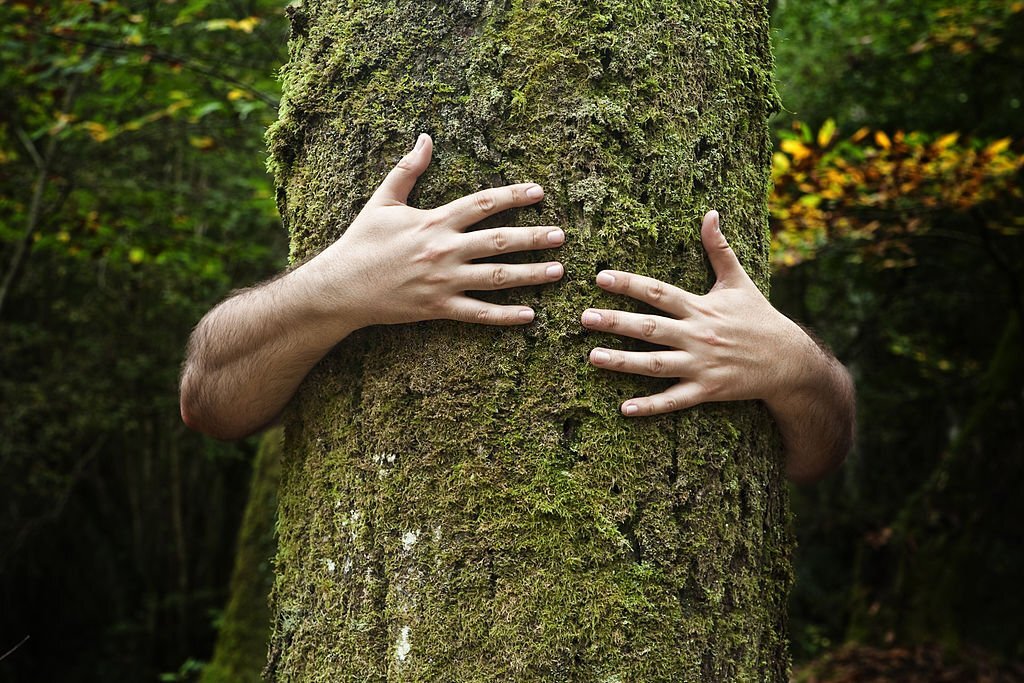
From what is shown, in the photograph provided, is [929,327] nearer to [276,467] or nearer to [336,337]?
[276,467]

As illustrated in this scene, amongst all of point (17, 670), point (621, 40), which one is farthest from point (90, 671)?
point (621, 40)

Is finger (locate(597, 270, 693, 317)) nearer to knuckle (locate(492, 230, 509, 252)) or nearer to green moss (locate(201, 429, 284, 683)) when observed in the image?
knuckle (locate(492, 230, 509, 252))

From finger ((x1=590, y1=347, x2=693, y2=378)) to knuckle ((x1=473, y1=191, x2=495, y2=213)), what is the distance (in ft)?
1.07

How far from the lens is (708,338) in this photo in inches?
57.3

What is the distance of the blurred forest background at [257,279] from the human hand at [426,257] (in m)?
2.53

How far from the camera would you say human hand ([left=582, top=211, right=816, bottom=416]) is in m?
1.42

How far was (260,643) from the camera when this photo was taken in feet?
18.6

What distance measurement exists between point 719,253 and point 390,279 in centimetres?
64

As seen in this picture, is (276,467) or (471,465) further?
(276,467)

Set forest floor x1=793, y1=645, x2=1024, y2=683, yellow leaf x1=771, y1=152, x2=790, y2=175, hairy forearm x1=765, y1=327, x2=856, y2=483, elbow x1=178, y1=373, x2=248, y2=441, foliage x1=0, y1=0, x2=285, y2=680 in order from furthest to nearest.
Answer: forest floor x1=793, y1=645, x2=1024, y2=683
foliage x1=0, y1=0, x2=285, y2=680
yellow leaf x1=771, y1=152, x2=790, y2=175
elbow x1=178, y1=373, x2=248, y2=441
hairy forearm x1=765, y1=327, x2=856, y2=483

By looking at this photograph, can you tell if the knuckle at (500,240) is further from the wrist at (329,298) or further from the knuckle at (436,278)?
the wrist at (329,298)

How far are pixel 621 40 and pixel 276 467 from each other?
5328 mm

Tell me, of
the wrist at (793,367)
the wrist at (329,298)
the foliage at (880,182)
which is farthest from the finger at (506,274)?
the foliage at (880,182)

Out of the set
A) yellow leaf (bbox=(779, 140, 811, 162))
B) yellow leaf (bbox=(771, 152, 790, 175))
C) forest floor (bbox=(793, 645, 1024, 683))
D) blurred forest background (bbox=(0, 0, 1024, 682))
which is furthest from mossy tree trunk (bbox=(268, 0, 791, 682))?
forest floor (bbox=(793, 645, 1024, 683))
